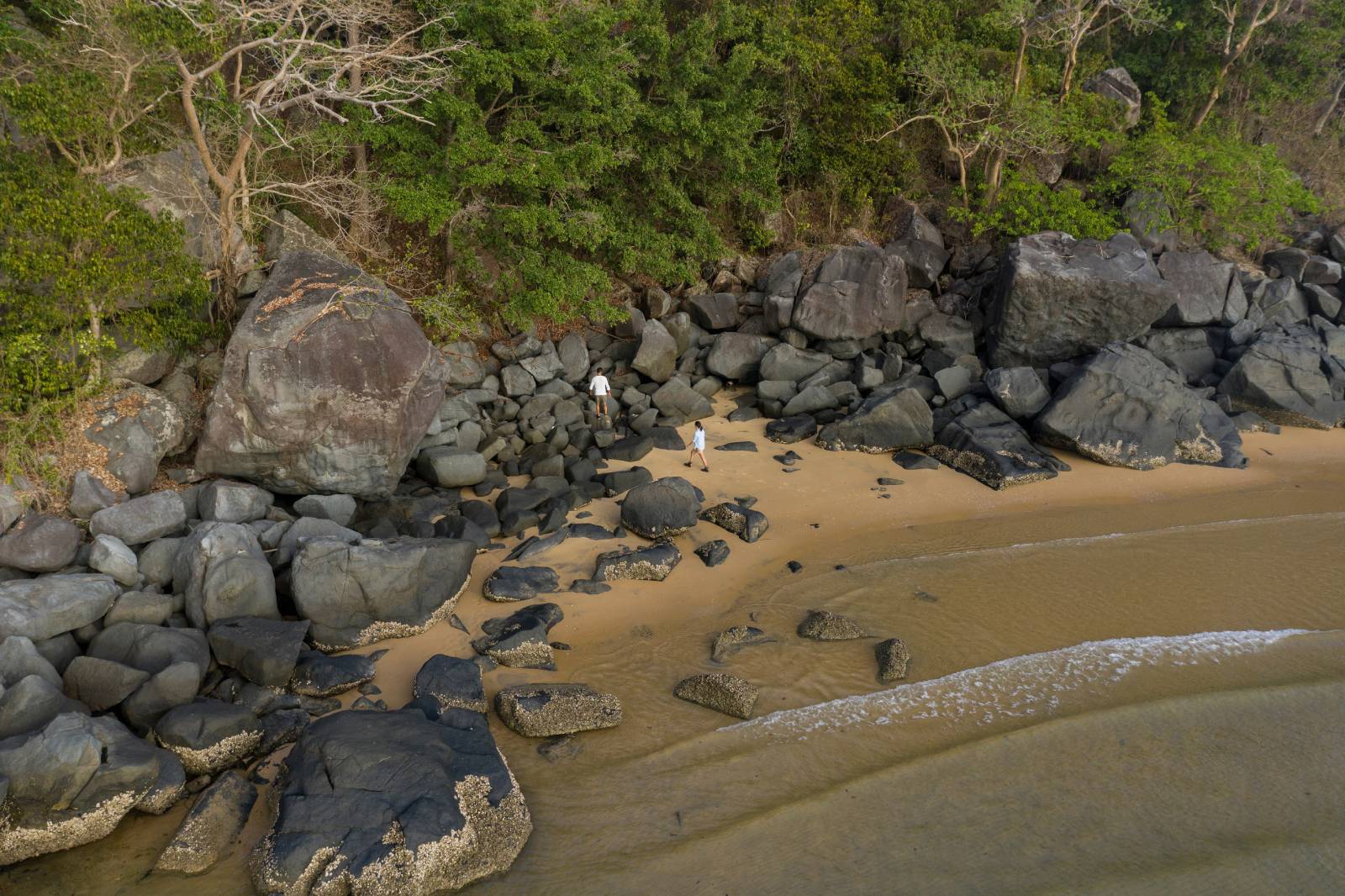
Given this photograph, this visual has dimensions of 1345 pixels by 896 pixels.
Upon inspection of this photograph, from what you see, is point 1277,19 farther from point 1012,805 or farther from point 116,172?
point 116,172

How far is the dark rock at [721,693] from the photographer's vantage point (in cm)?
820

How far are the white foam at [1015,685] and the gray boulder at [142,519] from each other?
7.76 m

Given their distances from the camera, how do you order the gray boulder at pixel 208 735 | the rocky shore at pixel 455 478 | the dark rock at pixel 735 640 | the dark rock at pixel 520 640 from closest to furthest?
the rocky shore at pixel 455 478, the gray boulder at pixel 208 735, the dark rock at pixel 520 640, the dark rock at pixel 735 640

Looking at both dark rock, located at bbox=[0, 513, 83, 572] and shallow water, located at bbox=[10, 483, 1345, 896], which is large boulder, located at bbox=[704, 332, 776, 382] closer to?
shallow water, located at bbox=[10, 483, 1345, 896]

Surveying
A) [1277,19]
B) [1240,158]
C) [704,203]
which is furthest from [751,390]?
[1277,19]

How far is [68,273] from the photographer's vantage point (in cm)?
1045

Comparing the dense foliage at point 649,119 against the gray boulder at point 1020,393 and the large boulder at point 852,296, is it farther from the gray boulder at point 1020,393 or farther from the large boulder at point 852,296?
the gray boulder at point 1020,393

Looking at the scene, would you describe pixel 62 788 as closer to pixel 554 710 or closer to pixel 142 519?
pixel 554 710

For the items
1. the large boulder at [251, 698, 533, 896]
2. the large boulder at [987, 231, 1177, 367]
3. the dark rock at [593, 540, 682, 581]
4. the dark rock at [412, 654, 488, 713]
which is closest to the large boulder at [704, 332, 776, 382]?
the large boulder at [987, 231, 1177, 367]

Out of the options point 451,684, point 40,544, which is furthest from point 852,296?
point 40,544

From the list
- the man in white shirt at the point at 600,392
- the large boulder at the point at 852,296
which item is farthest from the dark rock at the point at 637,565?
the large boulder at the point at 852,296

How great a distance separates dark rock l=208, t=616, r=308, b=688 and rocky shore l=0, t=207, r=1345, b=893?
0.13ft

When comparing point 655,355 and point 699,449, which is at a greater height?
point 655,355

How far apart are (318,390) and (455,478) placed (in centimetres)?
263
